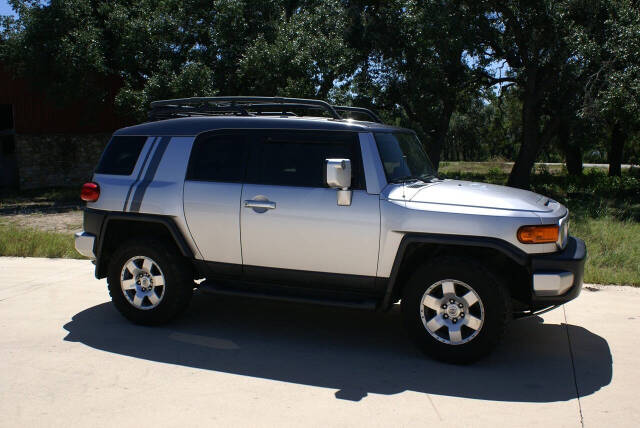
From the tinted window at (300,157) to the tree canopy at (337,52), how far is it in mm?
11970

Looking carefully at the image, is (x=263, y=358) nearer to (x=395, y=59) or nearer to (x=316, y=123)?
(x=316, y=123)

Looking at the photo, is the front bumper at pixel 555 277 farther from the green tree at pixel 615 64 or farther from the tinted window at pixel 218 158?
the green tree at pixel 615 64

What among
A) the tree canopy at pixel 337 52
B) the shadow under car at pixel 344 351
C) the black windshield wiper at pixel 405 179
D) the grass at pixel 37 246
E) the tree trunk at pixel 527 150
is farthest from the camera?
the tree trunk at pixel 527 150

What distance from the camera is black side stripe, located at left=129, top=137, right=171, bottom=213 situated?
5625mm

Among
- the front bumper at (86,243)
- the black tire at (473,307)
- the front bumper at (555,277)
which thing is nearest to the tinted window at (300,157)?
the black tire at (473,307)

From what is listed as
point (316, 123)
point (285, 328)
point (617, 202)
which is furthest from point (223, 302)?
point (617, 202)

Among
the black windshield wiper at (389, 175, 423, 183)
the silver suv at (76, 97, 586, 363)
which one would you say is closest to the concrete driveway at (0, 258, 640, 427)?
the silver suv at (76, 97, 586, 363)

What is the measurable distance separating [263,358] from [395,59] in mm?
16189

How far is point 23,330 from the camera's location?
5613 mm

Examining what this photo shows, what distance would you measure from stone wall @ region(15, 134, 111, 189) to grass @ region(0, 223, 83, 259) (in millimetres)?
15594

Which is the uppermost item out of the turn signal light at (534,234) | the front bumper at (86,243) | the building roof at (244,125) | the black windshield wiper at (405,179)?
the building roof at (244,125)

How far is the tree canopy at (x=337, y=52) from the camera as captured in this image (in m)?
17.7

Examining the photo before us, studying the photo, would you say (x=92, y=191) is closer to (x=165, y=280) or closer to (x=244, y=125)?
(x=165, y=280)

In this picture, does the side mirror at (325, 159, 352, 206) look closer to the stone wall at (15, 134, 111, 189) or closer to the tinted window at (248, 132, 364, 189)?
the tinted window at (248, 132, 364, 189)
